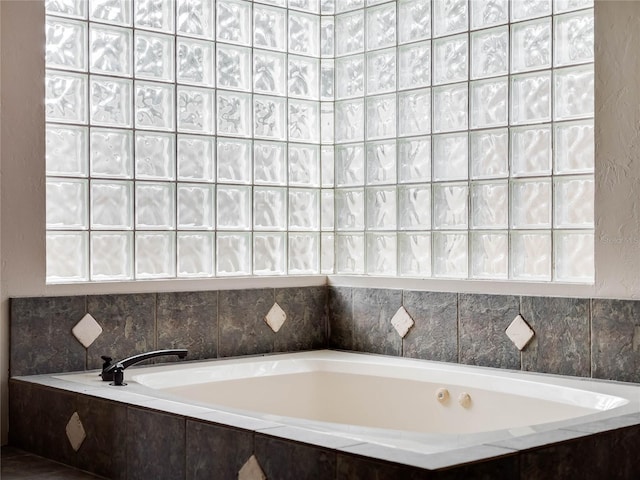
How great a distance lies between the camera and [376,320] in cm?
402

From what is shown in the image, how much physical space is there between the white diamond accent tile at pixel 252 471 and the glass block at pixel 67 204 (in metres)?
1.49

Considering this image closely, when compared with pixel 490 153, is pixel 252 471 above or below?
below

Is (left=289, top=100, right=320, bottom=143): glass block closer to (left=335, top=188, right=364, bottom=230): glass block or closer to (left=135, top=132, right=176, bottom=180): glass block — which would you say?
(left=335, top=188, right=364, bottom=230): glass block

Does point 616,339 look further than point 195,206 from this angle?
No

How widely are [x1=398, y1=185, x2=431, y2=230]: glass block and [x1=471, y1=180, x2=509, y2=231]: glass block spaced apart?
24 centimetres

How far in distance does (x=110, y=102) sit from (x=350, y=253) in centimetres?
125

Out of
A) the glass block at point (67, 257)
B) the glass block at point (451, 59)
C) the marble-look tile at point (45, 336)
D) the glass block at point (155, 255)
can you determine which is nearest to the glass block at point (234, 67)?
the glass block at point (155, 255)

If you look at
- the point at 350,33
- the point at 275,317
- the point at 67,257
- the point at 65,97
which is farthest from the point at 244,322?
the point at 350,33

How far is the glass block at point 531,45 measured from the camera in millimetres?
3480

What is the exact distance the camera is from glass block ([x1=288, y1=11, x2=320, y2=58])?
4.28 meters

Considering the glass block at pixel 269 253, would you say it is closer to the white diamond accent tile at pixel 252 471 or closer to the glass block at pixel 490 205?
the glass block at pixel 490 205

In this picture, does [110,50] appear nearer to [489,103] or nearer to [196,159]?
[196,159]

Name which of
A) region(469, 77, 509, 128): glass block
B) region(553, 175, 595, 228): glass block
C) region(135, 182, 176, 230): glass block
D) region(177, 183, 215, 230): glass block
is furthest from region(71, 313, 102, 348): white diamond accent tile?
region(553, 175, 595, 228): glass block

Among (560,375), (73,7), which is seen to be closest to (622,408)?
(560,375)
